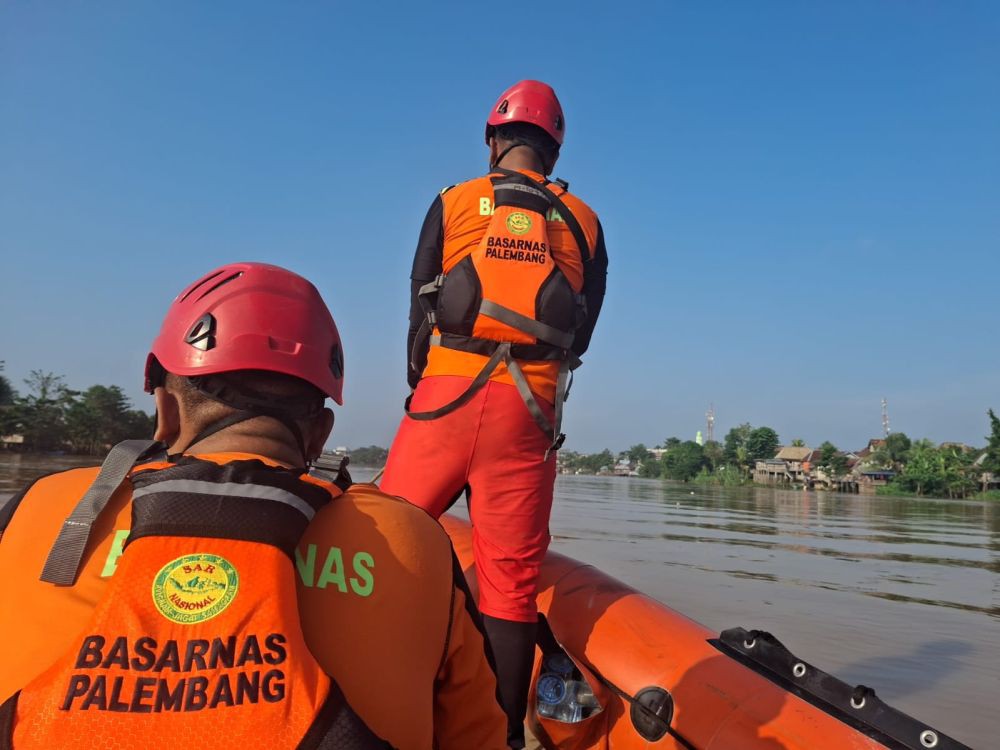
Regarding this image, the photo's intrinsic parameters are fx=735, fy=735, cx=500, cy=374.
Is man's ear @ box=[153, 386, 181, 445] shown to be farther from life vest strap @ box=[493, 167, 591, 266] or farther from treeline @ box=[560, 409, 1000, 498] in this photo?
treeline @ box=[560, 409, 1000, 498]

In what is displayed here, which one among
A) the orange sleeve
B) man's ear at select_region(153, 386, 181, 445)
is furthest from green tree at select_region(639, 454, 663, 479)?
man's ear at select_region(153, 386, 181, 445)

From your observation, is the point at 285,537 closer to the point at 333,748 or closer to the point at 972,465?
the point at 333,748

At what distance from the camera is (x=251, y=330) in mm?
1232

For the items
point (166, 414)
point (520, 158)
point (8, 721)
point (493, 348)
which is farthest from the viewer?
point (520, 158)

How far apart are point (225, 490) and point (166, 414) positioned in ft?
1.43

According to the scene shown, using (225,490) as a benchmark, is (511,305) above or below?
above

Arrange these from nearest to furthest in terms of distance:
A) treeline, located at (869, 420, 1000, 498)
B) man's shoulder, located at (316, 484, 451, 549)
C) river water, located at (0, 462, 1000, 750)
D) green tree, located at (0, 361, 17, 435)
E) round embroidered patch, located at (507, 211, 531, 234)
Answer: man's shoulder, located at (316, 484, 451, 549)
round embroidered patch, located at (507, 211, 531, 234)
river water, located at (0, 462, 1000, 750)
green tree, located at (0, 361, 17, 435)
treeline, located at (869, 420, 1000, 498)

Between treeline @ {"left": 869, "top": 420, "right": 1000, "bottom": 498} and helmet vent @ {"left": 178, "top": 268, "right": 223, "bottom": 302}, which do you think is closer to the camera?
helmet vent @ {"left": 178, "top": 268, "right": 223, "bottom": 302}

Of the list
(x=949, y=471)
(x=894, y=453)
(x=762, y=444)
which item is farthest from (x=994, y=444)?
(x=762, y=444)

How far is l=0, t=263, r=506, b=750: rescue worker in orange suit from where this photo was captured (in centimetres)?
86

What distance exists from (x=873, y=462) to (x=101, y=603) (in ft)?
265

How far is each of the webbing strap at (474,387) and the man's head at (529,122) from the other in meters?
0.86

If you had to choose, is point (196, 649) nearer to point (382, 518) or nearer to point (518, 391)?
point (382, 518)

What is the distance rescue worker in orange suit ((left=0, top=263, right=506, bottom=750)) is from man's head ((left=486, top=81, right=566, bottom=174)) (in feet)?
5.56
